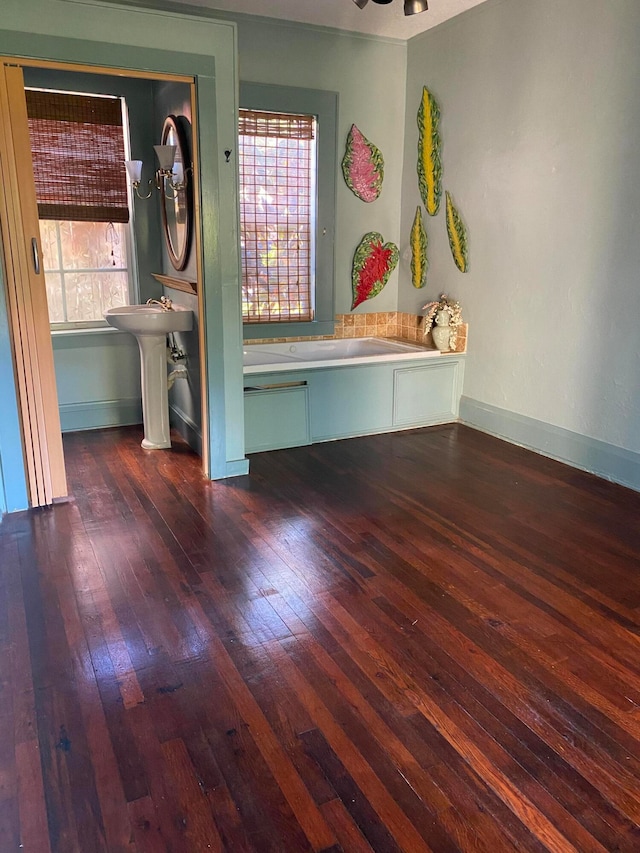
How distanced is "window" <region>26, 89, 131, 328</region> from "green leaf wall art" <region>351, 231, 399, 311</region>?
1.87 metres

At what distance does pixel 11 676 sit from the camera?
2.16 m

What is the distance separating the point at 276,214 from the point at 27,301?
96.1 inches

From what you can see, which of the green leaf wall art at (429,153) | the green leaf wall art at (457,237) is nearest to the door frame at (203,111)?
the green leaf wall art at (457,237)

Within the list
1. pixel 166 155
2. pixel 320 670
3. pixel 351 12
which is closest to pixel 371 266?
pixel 351 12

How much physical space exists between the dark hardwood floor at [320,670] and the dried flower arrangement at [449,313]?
1689 mm

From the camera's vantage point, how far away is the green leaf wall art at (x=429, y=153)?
5055 mm

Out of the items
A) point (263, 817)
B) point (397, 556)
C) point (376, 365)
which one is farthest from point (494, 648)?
point (376, 365)

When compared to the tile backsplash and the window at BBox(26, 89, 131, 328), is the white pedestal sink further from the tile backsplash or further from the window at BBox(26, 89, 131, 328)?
the tile backsplash

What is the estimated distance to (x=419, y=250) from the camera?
17.7 feet

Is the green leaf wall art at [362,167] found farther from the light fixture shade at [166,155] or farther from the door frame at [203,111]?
the door frame at [203,111]

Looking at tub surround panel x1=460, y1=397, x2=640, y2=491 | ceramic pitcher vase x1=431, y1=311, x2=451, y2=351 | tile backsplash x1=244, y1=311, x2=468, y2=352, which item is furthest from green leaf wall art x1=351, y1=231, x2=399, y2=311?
tub surround panel x1=460, y1=397, x2=640, y2=491

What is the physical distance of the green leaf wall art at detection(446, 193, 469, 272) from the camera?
→ 16.1 ft

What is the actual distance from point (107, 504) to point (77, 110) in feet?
9.11

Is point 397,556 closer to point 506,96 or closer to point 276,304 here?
point 276,304
